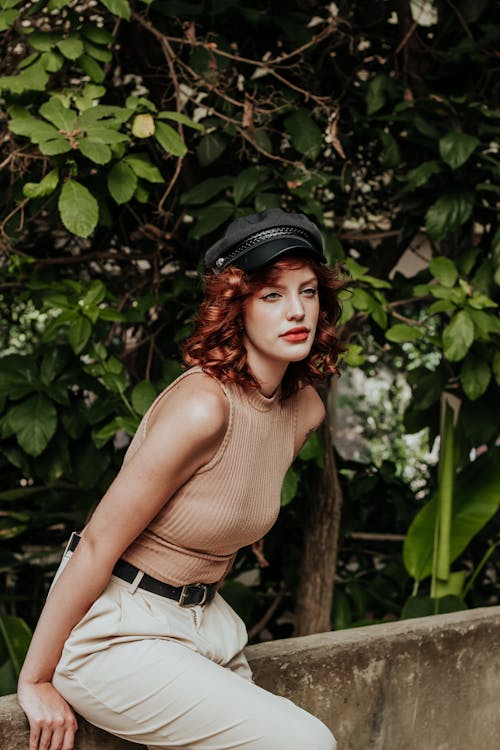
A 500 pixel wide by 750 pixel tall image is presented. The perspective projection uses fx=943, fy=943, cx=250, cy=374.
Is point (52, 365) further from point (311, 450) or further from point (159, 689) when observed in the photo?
point (159, 689)

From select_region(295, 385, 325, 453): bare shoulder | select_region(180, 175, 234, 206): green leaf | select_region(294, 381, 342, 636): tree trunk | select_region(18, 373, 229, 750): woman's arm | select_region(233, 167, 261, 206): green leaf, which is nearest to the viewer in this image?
select_region(18, 373, 229, 750): woman's arm

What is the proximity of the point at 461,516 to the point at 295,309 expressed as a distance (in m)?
2.02

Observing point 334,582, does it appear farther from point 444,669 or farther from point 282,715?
point 282,715

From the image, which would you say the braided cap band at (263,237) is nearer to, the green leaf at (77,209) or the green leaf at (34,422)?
the green leaf at (77,209)

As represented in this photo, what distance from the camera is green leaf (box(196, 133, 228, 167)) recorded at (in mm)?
3189

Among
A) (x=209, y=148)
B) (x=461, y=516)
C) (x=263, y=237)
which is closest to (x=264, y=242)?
(x=263, y=237)

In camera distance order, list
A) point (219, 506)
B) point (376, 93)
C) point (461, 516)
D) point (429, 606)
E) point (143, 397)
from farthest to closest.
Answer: point (461, 516), point (429, 606), point (376, 93), point (143, 397), point (219, 506)

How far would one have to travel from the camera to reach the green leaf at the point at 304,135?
309 cm

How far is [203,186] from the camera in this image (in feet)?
10.4

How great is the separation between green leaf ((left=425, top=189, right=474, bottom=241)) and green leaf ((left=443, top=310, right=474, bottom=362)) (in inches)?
14.6

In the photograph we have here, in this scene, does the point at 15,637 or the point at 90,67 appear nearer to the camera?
the point at 90,67

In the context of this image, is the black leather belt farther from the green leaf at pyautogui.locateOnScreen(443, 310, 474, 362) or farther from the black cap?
the green leaf at pyautogui.locateOnScreen(443, 310, 474, 362)

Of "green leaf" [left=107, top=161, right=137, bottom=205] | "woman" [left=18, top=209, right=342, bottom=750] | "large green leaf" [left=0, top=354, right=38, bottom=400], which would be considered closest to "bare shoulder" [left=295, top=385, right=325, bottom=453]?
"woman" [left=18, top=209, right=342, bottom=750]

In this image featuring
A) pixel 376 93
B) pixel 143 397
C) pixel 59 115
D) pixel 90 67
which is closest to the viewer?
pixel 59 115
